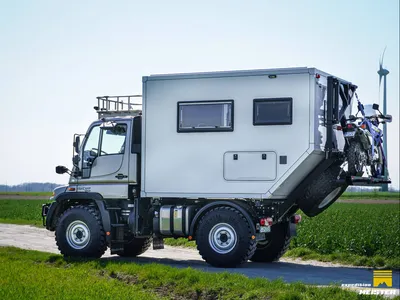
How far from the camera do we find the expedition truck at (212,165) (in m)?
16.5

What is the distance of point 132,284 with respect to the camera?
47.0ft

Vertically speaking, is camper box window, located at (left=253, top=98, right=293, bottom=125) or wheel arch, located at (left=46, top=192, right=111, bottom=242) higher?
camper box window, located at (left=253, top=98, right=293, bottom=125)

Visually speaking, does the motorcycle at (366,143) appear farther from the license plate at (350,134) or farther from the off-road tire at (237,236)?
the off-road tire at (237,236)

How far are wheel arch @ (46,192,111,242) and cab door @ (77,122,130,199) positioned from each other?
0.17m

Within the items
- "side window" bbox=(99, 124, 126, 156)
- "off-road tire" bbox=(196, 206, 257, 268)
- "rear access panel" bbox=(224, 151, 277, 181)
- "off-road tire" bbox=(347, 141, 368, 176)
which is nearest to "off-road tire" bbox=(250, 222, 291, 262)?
"off-road tire" bbox=(196, 206, 257, 268)

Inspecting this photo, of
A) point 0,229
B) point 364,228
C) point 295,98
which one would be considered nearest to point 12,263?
point 295,98

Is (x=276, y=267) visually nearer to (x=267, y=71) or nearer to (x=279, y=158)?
(x=279, y=158)

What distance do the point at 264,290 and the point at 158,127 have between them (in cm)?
615

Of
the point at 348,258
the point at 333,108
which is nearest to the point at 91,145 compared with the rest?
the point at 333,108

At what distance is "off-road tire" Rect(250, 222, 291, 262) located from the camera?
18703 millimetres

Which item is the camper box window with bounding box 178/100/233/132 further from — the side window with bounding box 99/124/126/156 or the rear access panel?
the side window with bounding box 99/124/126/156

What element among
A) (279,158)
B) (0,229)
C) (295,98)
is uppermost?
(295,98)

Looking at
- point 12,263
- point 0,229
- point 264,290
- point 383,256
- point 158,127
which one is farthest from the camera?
point 0,229

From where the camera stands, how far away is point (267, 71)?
655 inches
